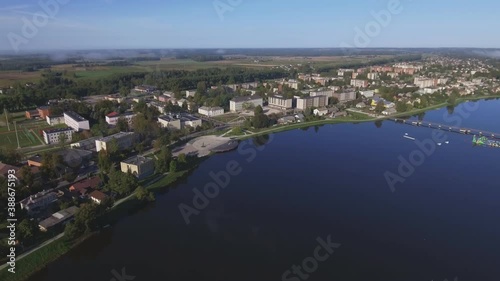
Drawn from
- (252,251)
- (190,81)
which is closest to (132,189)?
(252,251)

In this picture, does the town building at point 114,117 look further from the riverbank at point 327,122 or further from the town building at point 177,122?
the riverbank at point 327,122

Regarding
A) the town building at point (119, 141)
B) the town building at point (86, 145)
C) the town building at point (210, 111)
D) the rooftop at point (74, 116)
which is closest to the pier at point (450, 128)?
the town building at point (210, 111)

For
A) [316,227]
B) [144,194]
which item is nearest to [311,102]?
[316,227]

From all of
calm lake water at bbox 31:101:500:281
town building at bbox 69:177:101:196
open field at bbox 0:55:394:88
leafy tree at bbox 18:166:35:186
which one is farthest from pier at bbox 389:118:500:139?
open field at bbox 0:55:394:88

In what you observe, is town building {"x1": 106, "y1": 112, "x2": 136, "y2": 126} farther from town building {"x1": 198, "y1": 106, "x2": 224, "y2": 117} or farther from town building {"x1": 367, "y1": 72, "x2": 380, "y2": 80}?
town building {"x1": 367, "y1": 72, "x2": 380, "y2": 80}

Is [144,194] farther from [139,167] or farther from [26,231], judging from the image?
[26,231]

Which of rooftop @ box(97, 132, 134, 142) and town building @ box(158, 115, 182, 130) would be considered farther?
town building @ box(158, 115, 182, 130)

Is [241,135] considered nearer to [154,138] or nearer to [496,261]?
[154,138]
